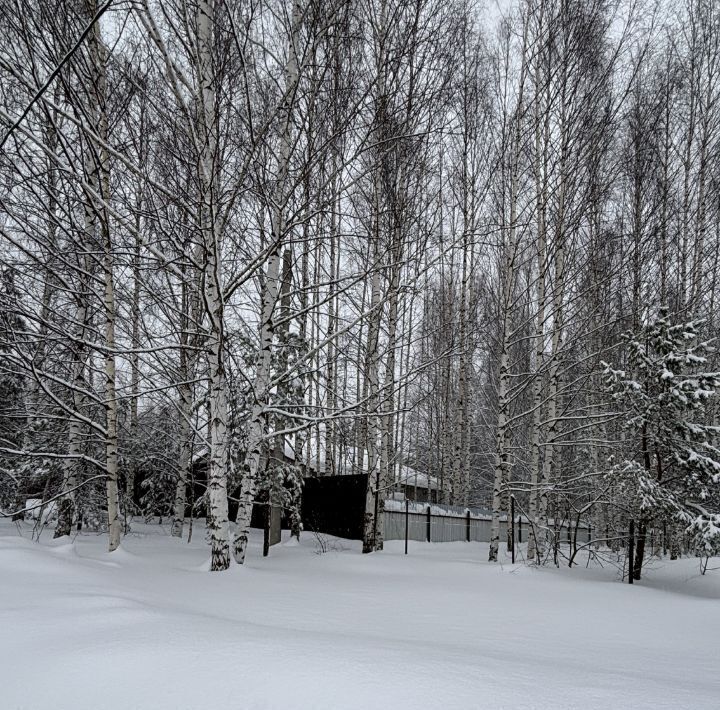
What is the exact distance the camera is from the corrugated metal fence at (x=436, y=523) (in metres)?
13.0

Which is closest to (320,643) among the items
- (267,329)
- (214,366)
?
(214,366)

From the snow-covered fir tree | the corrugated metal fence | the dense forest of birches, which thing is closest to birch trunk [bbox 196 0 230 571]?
the dense forest of birches

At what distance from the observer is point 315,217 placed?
384 inches

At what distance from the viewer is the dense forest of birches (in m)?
5.20

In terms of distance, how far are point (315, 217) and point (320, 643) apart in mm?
8181

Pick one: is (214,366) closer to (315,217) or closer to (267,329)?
(267,329)

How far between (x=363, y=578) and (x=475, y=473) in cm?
1956

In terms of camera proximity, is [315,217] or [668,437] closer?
[668,437]

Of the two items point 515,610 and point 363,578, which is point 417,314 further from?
point 515,610

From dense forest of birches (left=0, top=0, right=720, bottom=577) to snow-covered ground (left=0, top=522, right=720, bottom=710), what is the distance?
1441 mm

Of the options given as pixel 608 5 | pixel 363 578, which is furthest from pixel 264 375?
pixel 608 5

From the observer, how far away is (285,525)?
16.9 metres

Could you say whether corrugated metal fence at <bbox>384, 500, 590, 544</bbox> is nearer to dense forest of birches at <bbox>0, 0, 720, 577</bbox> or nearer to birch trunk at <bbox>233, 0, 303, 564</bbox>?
dense forest of birches at <bbox>0, 0, 720, 577</bbox>

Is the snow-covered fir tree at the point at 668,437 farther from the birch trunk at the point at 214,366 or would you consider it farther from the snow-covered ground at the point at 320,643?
the birch trunk at the point at 214,366
